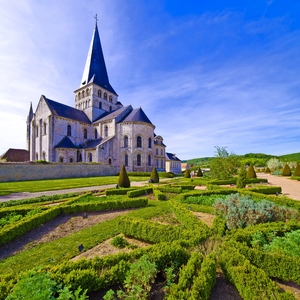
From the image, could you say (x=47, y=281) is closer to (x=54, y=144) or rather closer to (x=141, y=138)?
(x=141, y=138)

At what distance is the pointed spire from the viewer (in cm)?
3972

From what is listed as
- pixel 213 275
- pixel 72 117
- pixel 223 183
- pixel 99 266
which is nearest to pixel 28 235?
pixel 99 266

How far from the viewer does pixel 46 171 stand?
2186 cm

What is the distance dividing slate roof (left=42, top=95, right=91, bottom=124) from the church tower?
155cm

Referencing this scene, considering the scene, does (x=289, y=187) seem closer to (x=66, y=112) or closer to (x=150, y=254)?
(x=150, y=254)

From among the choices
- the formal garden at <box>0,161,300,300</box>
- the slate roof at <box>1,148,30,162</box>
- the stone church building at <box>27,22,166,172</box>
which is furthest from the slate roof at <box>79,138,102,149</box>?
the formal garden at <box>0,161,300,300</box>

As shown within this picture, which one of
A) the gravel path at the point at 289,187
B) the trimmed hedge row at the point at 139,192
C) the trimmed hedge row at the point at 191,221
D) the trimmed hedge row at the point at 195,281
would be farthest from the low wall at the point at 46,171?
the trimmed hedge row at the point at 195,281

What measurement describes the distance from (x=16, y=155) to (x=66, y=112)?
15777 millimetres

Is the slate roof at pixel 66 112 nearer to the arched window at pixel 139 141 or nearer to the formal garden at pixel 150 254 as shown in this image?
the arched window at pixel 139 141

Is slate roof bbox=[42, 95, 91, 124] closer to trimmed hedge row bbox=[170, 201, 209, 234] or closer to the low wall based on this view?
the low wall

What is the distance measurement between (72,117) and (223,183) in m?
31.2

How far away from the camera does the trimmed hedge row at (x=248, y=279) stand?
241 centimetres

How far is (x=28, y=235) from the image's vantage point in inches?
220

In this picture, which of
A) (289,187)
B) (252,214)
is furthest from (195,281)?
(289,187)
